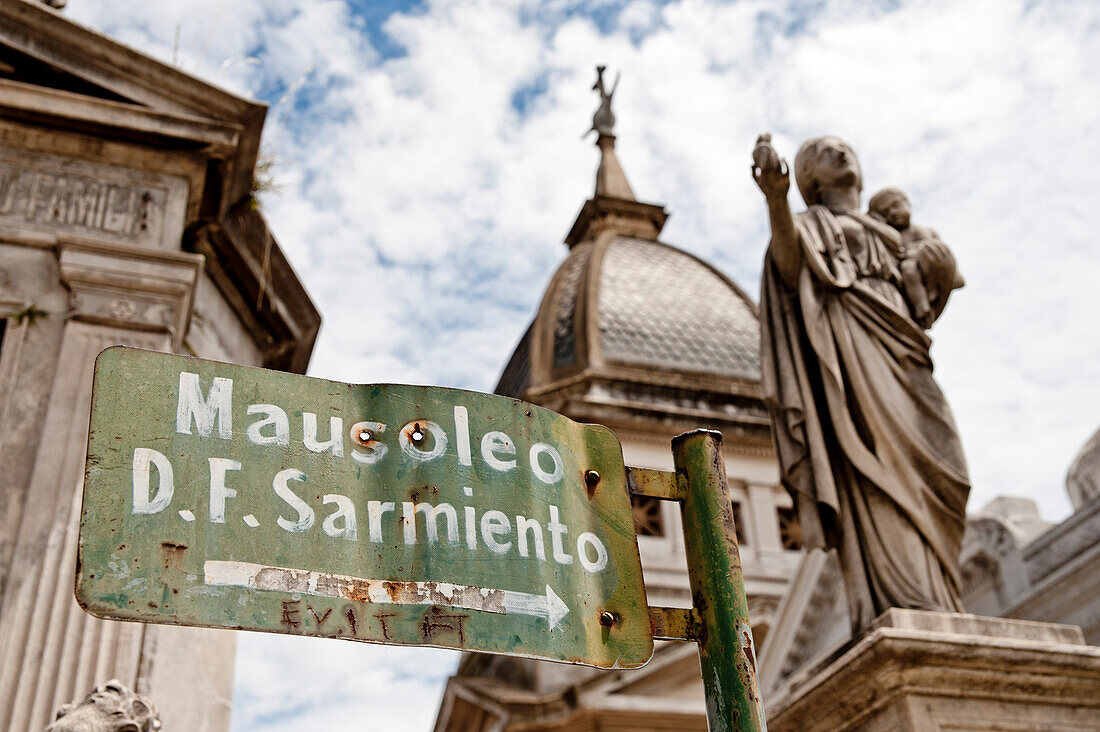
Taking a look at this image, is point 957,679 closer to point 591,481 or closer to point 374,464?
point 591,481

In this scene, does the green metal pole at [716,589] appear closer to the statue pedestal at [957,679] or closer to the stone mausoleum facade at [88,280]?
the statue pedestal at [957,679]

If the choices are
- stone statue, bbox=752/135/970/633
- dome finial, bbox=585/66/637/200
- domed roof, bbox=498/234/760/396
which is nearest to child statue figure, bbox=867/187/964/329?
stone statue, bbox=752/135/970/633

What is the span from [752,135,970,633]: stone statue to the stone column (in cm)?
379

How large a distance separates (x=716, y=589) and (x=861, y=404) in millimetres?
3261

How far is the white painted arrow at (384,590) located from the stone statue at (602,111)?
153 ft

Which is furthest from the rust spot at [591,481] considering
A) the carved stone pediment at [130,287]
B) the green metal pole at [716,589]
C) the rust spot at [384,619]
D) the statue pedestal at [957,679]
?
the carved stone pediment at [130,287]

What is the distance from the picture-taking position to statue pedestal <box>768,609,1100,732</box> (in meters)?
4.67

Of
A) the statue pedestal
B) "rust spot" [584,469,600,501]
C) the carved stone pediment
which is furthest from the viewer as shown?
the carved stone pediment

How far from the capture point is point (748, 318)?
3725 cm

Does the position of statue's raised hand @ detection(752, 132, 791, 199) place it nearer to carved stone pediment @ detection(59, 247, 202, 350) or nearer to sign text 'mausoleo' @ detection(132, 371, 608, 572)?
sign text 'mausoleo' @ detection(132, 371, 608, 572)

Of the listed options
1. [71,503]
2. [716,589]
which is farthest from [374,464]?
[71,503]

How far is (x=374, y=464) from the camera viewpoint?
2.55m

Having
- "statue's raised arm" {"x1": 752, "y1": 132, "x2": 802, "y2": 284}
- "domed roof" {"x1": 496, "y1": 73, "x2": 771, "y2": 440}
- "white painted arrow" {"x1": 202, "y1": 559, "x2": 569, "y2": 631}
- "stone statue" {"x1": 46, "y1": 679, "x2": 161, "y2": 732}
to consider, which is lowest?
"white painted arrow" {"x1": 202, "y1": 559, "x2": 569, "y2": 631}

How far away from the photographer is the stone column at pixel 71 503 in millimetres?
6191
